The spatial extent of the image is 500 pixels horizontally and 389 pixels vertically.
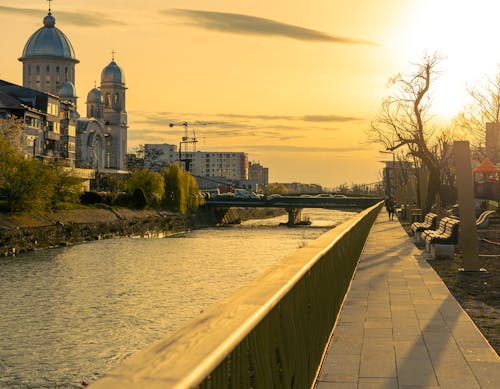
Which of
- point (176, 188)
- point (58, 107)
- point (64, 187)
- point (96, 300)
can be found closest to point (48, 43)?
point (58, 107)

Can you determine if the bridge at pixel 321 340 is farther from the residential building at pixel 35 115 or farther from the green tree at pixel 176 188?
the residential building at pixel 35 115

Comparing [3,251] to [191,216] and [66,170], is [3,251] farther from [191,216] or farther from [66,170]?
[191,216]

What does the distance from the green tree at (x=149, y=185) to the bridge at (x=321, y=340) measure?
76.7 m

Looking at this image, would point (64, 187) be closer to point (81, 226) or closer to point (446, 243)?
point (81, 226)

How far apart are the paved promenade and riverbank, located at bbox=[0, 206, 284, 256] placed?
140 feet

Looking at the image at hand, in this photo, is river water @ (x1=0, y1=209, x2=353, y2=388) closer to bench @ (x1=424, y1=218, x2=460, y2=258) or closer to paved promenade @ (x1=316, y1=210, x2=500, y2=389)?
paved promenade @ (x1=316, y1=210, x2=500, y2=389)

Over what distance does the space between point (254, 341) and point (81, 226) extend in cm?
6540

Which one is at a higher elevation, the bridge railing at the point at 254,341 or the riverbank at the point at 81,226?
the bridge railing at the point at 254,341

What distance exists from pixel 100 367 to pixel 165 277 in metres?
19.5

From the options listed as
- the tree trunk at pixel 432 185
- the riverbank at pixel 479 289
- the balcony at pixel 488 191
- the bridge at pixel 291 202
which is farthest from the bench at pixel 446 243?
the bridge at pixel 291 202

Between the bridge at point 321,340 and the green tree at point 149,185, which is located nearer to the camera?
the bridge at point 321,340

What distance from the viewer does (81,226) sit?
2680 inches

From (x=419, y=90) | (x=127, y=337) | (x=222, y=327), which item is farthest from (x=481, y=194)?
(x=222, y=327)

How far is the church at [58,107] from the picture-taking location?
109562mm
